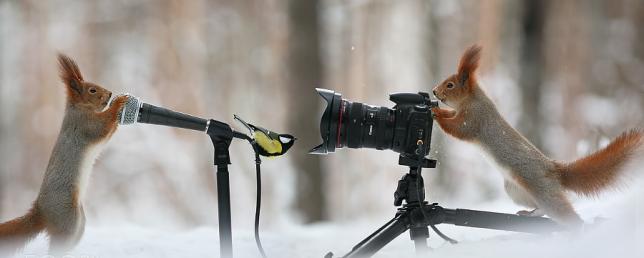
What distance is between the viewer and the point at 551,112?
3.58 metres

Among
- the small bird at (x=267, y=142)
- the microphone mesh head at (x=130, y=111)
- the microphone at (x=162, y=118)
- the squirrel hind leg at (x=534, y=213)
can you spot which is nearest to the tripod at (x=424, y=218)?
the squirrel hind leg at (x=534, y=213)

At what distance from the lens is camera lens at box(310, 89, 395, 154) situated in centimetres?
129

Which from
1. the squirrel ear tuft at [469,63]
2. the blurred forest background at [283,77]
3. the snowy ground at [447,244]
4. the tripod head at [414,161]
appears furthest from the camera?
the blurred forest background at [283,77]

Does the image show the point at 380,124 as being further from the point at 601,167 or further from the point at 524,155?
the point at 601,167

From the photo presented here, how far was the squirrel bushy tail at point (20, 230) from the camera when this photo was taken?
47.1 inches

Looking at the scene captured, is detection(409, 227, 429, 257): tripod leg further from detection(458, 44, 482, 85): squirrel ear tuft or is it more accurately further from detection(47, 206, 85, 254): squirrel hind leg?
detection(47, 206, 85, 254): squirrel hind leg

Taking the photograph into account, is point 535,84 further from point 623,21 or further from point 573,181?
point 573,181

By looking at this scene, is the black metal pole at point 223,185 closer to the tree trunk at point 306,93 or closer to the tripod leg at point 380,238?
the tripod leg at point 380,238

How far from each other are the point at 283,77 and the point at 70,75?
2207 mm

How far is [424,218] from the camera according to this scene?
1.27 metres

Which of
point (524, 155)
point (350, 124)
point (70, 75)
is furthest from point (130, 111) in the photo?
point (524, 155)

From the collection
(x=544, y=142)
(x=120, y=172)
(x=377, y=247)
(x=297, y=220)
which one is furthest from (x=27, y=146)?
(x=544, y=142)

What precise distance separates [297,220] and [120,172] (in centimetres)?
119

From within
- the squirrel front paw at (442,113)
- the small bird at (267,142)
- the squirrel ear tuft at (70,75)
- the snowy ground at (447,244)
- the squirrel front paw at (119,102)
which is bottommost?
the snowy ground at (447,244)
